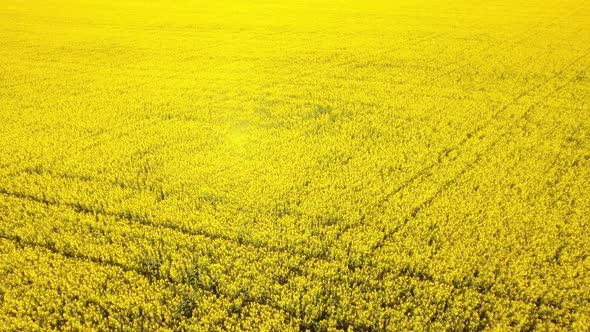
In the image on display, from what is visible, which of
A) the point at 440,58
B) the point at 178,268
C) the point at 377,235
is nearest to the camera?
the point at 178,268

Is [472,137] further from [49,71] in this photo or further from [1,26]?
[1,26]

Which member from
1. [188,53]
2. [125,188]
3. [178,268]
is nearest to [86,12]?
[188,53]

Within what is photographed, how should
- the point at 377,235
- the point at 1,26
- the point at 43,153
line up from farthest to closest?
the point at 1,26 → the point at 43,153 → the point at 377,235

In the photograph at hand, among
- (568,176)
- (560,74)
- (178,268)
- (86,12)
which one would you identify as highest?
(86,12)

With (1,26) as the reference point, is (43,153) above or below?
below

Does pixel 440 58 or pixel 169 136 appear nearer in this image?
pixel 169 136

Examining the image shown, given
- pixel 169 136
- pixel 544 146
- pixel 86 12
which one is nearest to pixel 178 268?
pixel 169 136
